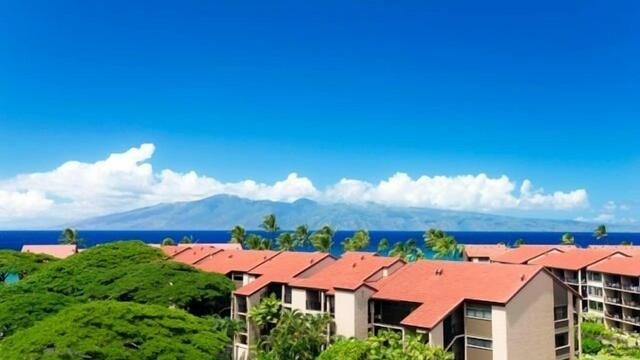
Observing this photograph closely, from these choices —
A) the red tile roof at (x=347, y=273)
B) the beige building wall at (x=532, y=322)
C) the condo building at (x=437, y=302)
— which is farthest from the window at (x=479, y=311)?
the red tile roof at (x=347, y=273)

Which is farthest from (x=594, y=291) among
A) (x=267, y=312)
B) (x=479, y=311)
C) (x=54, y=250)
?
(x=54, y=250)

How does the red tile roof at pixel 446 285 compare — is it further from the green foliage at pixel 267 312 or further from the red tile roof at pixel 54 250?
the red tile roof at pixel 54 250

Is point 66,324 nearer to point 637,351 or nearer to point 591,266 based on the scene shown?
point 637,351

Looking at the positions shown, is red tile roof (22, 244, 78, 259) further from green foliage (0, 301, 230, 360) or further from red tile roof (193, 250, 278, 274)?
green foliage (0, 301, 230, 360)

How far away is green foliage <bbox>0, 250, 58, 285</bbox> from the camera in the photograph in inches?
2704

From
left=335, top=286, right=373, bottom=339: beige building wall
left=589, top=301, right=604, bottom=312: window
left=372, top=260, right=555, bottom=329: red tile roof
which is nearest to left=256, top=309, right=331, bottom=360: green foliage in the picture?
left=335, top=286, right=373, bottom=339: beige building wall

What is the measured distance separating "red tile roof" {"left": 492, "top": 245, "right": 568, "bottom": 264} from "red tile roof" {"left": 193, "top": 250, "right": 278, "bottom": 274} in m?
34.8

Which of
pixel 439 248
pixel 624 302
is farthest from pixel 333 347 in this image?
pixel 439 248

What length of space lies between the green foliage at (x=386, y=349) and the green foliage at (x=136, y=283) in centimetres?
1709

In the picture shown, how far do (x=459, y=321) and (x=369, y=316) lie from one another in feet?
25.4

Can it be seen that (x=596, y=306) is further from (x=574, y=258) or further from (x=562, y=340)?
(x=562, y=340)

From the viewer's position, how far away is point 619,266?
67.2 metres

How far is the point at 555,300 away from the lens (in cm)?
4278

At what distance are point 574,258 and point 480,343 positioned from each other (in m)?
41.2
